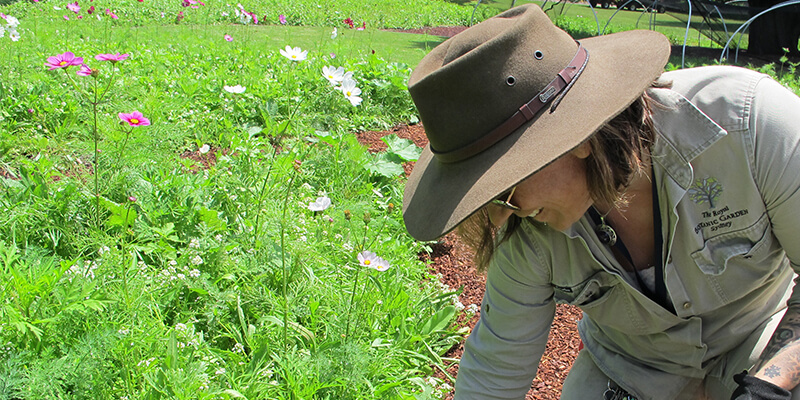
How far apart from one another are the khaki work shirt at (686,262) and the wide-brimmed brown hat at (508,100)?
27 cm

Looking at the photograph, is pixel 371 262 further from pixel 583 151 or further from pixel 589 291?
pixel 583 151

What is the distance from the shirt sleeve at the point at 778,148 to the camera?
141 cm

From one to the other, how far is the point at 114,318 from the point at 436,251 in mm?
1651

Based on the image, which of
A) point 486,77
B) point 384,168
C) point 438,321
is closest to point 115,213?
point 438,321

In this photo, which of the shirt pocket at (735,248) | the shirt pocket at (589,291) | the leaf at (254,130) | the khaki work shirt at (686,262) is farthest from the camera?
the leaf at (254,130)

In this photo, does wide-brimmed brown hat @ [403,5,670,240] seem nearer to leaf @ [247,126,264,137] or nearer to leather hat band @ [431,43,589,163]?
leather hat band @ [431,43,589,163]

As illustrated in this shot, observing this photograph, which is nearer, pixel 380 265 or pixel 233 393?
pixel 233 393

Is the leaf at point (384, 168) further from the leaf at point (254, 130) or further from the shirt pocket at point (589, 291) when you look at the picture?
the shirt pocket at point (589, 291)

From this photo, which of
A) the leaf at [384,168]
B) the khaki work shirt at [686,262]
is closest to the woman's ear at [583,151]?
the khaki work shirt at [686,262]

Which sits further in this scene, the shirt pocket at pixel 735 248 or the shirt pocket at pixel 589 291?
the shirt pocket at pixel 589 291

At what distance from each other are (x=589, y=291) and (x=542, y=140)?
672 mm

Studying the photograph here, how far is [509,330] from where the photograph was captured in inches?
69.8

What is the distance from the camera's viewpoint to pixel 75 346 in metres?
1.66

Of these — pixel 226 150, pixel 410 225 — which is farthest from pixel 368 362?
pixel 226 150
